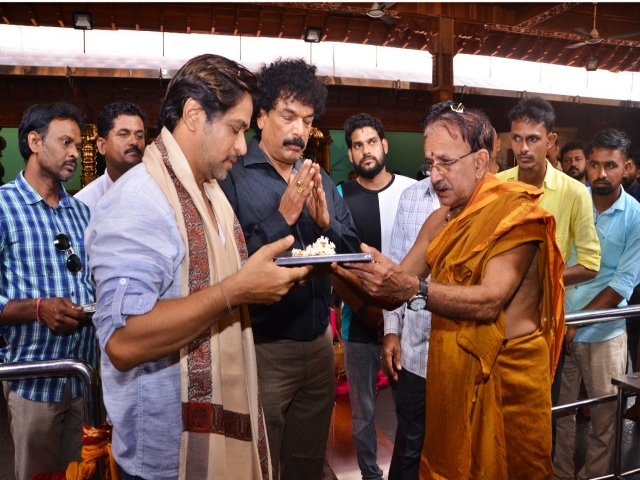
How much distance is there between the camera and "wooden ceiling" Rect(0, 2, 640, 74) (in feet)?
28.1

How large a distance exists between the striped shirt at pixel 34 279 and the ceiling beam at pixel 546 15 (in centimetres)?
958

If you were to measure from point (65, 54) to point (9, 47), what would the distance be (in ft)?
3.15

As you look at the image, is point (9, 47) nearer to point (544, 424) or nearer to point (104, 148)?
point (104, 148)

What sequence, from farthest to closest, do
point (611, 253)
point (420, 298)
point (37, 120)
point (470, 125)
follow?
point (611, 253), point (37, 120), point (470, 125), point (420, 298)

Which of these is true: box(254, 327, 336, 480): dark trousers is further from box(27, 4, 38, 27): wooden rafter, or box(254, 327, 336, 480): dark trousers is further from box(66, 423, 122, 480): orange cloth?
box(27, 4, 38, 27): wooden rafter

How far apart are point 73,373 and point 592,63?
12499 millimetres

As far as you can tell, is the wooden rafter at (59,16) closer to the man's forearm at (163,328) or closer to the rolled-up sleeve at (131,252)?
the rolled-up sleeve at (131,252)

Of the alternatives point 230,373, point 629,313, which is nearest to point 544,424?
point 629,313

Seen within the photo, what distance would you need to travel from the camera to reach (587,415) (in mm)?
4527

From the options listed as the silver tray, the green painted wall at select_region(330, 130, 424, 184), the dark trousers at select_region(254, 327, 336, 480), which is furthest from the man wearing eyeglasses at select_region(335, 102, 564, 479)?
the green painted wall at select_region(330, 130, 424, 184)

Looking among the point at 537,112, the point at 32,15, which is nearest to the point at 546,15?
the point at 537,112

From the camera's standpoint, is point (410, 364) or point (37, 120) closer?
point (410, 364)

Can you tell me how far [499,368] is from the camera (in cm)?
205

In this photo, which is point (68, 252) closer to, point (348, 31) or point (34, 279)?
point (34, 279)
